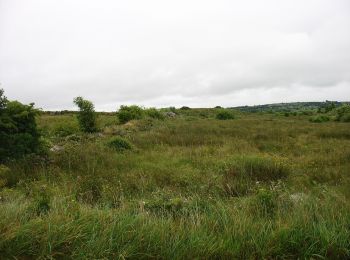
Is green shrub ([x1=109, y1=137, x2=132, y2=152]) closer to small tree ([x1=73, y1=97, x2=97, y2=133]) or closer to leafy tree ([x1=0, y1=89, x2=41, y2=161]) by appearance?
leafy tree ([x1=0, y1=89, x2=41, y2=161])

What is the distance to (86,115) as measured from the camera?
18.8 m

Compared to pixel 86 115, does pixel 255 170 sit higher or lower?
lower

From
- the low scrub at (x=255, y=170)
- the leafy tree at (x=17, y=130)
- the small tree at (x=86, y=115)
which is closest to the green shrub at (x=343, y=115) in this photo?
the small tree at (x=86, y=115)

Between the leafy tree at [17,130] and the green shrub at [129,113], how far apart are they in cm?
1864

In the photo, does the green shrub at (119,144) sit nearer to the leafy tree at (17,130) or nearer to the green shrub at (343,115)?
the leafy tree at (17,130)

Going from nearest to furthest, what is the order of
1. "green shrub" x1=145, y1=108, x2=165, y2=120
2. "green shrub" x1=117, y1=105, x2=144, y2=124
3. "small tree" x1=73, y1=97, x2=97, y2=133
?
"small tree" x1=73, y1=97, x2=97, y2=133 < "green shrub" x1=117, y1=105, x2=144, y2=124 < "green shrub" x1=145, y1=108, x2=165, y2=120

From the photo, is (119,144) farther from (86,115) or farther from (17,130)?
(86,115)

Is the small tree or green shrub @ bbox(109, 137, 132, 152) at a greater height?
the small tree

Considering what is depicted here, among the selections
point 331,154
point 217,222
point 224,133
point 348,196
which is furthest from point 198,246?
point 224,133

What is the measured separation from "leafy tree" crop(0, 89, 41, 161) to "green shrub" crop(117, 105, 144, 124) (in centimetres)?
1864

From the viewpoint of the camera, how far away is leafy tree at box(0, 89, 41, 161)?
8586 mm

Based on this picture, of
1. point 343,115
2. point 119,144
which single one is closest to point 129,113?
point 119,144

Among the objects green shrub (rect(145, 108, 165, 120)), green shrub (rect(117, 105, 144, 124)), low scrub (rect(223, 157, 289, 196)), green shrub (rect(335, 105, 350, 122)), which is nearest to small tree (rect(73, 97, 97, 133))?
green shrub (rect(117, 105, 144, 124))

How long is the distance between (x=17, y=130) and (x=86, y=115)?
9917 millimetres
